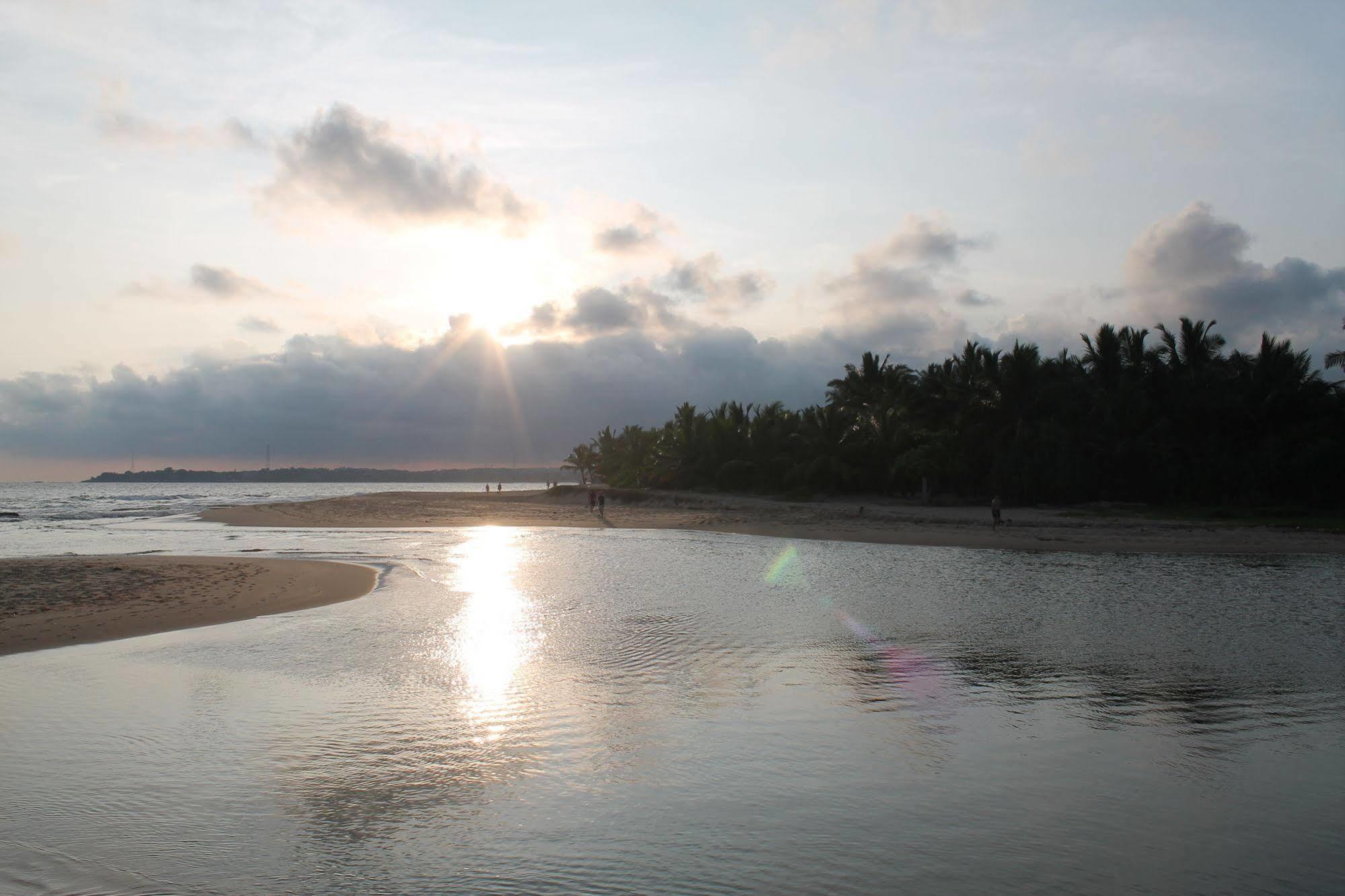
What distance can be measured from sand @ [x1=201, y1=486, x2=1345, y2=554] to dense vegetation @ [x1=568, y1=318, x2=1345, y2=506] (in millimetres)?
3395

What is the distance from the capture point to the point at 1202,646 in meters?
12.1

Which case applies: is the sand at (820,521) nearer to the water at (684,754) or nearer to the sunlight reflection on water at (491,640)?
the water at (684,754)

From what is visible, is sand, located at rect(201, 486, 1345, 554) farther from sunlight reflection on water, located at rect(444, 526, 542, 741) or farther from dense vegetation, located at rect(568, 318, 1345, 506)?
sunlight reflection on water, located at rect(444, 526, 542, 741)

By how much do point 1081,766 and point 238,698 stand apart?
8283 millimetres

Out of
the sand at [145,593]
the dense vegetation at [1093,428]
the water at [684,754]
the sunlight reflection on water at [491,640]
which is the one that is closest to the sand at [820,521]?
the dense vegetation at [1093,428]

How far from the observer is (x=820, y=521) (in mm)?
42219

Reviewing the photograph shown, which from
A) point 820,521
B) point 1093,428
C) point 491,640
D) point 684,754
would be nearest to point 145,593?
point 491,640

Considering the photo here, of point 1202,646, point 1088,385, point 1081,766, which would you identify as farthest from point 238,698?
point 1088,385

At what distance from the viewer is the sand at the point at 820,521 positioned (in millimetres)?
29719

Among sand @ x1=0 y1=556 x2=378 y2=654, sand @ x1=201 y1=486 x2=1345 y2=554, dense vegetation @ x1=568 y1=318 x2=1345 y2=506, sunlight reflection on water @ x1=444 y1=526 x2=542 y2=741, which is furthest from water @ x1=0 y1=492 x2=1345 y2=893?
dense vegetation @ x1=568 y1=318 x2=1345 y2=506

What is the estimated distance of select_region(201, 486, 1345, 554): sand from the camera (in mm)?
29719

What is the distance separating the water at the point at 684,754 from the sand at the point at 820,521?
52.0 feet

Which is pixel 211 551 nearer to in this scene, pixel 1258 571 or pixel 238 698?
pixel 238 698

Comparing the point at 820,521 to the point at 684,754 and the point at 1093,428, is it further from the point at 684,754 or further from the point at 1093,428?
the point at 684,754
